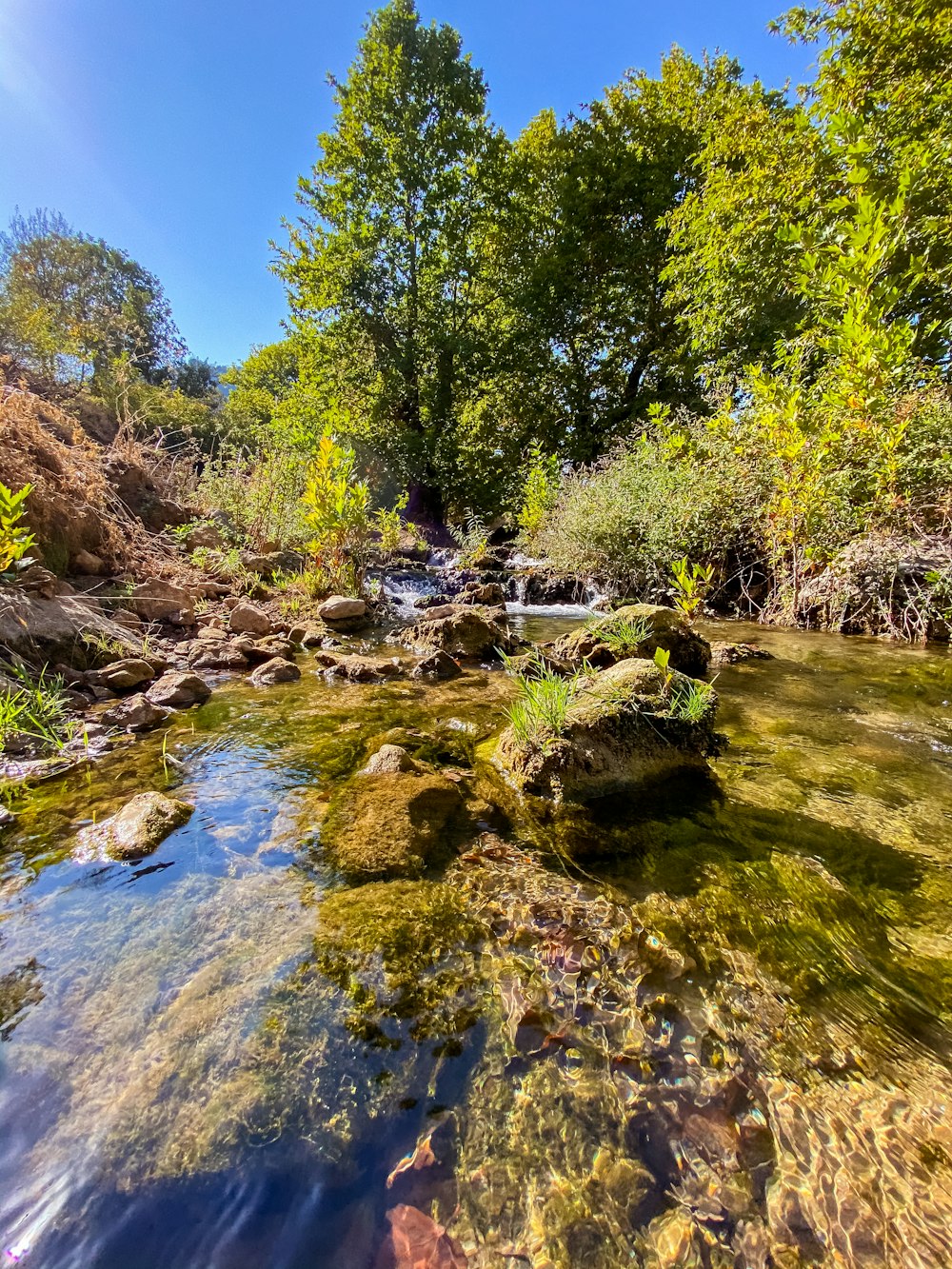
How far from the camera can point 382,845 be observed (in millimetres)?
2285

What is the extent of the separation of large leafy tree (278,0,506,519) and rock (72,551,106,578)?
38.6 ft

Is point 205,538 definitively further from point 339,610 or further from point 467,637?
point 467,637

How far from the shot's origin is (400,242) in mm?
15625

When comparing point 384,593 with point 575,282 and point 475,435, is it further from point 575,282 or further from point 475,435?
point 575,282

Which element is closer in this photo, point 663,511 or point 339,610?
point 339,610

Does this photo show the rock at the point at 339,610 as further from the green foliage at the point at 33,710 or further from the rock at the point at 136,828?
the rock at the point at 136,828

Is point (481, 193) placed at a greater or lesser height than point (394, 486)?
greater

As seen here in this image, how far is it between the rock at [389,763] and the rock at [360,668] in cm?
188

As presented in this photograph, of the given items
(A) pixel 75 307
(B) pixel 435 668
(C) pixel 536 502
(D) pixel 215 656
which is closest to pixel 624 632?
(B) pixel 435 668

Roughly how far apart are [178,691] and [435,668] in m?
2.20

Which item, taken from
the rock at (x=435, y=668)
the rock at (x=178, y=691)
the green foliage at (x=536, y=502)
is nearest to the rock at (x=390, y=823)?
the rock at (x=178, y=691)

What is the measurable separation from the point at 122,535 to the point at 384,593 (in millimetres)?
4069

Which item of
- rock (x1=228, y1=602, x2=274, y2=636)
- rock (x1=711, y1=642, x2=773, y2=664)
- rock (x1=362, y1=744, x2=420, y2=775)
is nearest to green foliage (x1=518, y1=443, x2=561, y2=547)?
rock (x1=711, y1=642, x2=773, y2=664)

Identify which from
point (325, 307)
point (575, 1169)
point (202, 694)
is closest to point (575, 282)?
point (325, 307)
